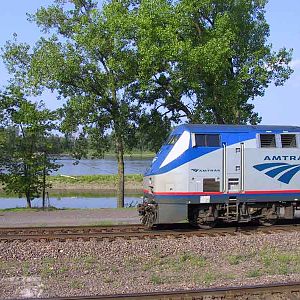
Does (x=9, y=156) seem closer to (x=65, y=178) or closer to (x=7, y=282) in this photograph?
(x=7, y=282)

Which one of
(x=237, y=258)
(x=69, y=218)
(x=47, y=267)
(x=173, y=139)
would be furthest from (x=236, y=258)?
(x=69, y=218)

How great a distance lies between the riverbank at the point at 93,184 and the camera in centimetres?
5219

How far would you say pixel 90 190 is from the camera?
172 ft

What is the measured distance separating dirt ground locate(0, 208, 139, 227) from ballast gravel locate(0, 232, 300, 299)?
4.64 metres

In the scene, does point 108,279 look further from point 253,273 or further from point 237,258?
point 237,258

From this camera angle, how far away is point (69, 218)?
18.9 metres

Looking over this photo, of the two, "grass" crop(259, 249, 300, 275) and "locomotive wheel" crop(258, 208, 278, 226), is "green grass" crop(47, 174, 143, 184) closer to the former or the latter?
"locomotive wheel" crop(258, 208, 278, 226)

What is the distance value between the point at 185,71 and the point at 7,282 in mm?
13715

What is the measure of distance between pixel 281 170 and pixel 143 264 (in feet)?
21.5

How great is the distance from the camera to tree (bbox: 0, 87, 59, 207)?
23.9m

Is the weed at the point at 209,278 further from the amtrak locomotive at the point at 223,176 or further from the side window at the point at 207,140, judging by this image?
the side window at the point at 207,140

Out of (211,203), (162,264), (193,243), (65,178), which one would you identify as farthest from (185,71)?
(65,178)

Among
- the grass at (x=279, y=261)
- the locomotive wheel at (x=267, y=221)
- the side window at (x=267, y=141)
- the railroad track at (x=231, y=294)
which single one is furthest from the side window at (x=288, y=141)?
the railroad track at (x=231, y=294)

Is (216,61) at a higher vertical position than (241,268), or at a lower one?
higher
